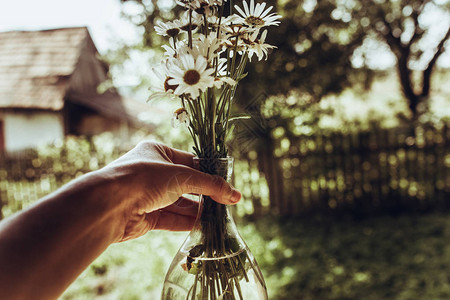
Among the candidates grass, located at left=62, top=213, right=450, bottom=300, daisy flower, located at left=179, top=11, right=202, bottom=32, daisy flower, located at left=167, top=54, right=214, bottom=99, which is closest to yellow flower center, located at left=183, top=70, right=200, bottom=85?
daisy flower, located at left=167, top=54, right=214, bottom=99

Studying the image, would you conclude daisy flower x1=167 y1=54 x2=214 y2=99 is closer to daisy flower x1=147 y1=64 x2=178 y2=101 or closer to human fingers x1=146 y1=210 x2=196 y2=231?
daisy flower x1=147 y1=64 x2=178 y2=101

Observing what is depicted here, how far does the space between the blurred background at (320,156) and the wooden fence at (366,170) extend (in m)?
0.01

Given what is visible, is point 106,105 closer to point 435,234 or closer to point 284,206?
point 284,206

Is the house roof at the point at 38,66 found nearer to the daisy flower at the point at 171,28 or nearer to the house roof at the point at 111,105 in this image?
the house roof at the point at 111,105

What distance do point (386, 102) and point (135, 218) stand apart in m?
7.03

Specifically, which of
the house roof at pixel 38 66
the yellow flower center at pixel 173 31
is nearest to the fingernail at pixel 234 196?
the yellow flower center at pixel 173 31

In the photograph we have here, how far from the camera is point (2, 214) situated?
5875 mm

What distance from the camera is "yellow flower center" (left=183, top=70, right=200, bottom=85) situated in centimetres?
73

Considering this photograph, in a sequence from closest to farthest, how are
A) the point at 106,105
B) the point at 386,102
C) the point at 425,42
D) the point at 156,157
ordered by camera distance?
the point at 156,157, the point at 425,42, the point at 386,102, the point at 106,105

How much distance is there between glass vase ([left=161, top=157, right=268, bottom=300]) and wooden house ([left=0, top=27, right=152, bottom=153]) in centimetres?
779

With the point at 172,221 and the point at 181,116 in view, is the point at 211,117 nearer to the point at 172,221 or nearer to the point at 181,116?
the point at 181,116

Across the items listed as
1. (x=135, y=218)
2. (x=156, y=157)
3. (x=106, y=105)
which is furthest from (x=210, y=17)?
(x=106, y=105)

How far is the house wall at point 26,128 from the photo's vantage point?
8.76 metres

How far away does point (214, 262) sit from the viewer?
812 millimetres
